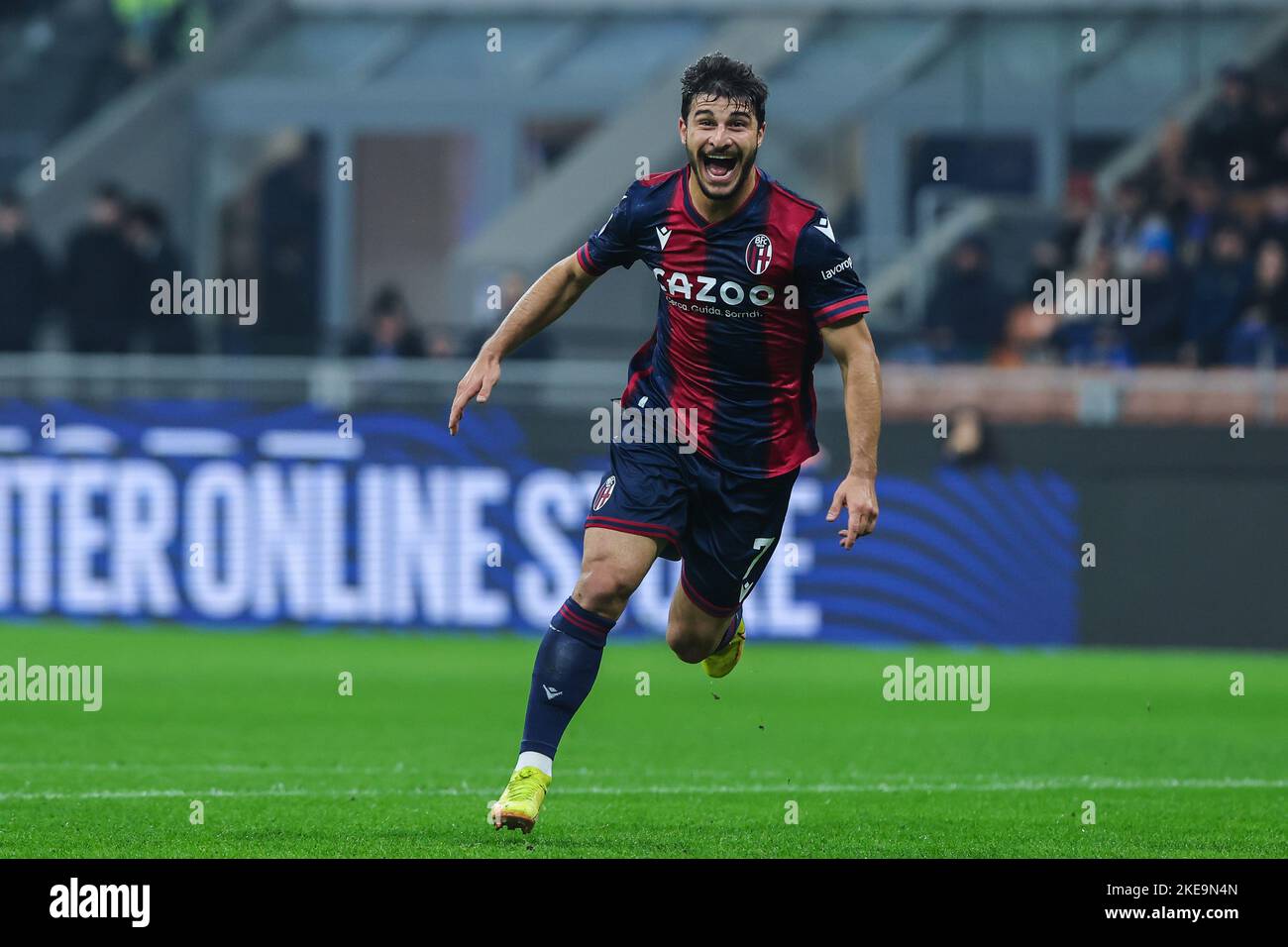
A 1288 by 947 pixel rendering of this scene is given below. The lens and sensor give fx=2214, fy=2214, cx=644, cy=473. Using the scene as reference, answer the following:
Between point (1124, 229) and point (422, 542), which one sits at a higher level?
point (1124, 229)

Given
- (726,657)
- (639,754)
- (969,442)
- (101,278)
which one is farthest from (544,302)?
(101,278)

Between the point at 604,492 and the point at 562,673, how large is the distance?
727mm

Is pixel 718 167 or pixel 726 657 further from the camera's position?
pixel 726 657

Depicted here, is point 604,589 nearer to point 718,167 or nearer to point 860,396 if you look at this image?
point 860,396

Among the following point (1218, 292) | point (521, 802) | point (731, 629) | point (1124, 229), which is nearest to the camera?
point (521, 802)

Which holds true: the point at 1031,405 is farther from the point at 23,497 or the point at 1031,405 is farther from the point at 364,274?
the point at 364,274

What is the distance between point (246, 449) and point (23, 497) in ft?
5.25

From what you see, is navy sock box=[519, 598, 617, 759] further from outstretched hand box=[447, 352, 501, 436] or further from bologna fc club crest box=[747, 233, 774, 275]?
bologna fc club crest box=[747, 233, 774, 275]

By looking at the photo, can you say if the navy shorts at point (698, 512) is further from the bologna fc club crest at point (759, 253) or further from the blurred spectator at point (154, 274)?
the blurred spectator at point (154, 274)

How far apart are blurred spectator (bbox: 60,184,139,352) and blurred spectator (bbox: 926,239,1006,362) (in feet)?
21.5

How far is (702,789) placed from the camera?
907 centimetres

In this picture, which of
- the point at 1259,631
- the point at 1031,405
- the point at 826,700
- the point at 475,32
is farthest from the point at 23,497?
the point at 475,32

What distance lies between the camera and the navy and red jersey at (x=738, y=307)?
300 inches

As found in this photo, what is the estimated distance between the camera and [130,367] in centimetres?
1645
